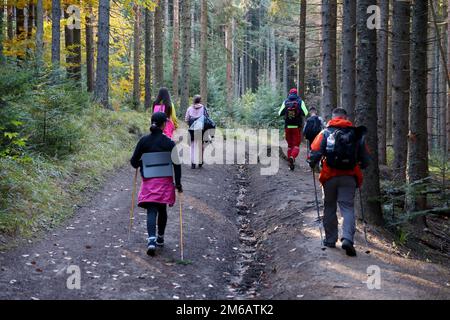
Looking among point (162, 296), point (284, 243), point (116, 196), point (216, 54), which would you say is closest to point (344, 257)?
point (284, 243)

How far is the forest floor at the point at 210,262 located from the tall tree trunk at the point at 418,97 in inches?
106

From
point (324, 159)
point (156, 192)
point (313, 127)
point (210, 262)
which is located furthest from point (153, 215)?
point (313, 127)

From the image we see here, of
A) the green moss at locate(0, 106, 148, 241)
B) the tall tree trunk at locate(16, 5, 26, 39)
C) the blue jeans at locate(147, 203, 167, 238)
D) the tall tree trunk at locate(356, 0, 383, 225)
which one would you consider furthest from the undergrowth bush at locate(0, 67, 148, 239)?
the tall tree trunk at locate(356, 0, 383, 225)

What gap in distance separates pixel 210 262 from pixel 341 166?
99.2 inches

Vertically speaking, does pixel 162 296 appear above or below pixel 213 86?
below

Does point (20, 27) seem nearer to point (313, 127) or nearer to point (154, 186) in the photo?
point (313, 127)

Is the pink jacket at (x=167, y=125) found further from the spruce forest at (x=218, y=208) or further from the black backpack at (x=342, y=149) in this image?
the black backpack at (x=342, y=149)

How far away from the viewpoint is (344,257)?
7.81 m

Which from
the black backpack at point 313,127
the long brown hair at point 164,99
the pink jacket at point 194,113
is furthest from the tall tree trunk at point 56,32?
the black backpack at point 313,127

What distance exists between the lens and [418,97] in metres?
11.7

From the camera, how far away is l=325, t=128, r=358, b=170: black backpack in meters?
7.88

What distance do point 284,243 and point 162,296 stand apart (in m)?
3.25

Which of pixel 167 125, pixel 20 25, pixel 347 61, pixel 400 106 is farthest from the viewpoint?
pixel 20 25

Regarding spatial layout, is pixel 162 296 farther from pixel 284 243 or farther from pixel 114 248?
pixel 284 243
